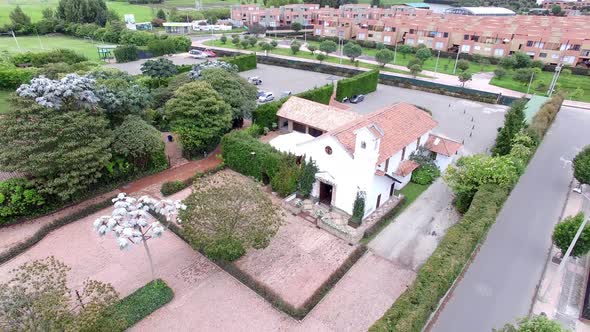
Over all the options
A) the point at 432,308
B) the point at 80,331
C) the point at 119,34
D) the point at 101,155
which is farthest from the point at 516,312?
the point at 119,34

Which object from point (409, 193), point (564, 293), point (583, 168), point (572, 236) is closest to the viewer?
point (564, 293)

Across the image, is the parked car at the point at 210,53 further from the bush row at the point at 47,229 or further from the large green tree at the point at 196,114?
the bush row at the point at 47,229

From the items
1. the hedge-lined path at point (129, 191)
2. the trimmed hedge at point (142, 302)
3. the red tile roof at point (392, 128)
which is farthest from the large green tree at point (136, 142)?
the red tile roof at point (392, 128)

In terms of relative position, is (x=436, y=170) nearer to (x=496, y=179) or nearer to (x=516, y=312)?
(x=496, y=179)

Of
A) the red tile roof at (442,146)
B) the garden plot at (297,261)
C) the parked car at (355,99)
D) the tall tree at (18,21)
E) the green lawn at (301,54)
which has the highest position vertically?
the tall tree at (18,21)

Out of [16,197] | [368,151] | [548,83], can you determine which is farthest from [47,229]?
[548,83]

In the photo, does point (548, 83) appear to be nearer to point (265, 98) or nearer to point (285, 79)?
point (285, 79)

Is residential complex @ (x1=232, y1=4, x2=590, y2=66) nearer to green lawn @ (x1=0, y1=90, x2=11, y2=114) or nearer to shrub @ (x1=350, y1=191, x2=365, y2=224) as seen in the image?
shrub @ (x1=350, y1=191, x2=365, y2=224)
